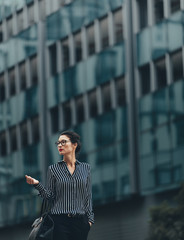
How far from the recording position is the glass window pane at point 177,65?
32.2 metres

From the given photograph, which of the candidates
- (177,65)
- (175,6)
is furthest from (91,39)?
(177,65)

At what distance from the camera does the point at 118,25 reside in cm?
3622

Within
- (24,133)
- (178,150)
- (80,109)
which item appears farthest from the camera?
(24,133)

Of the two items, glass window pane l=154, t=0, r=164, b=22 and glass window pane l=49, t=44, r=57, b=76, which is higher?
glass window pane l=49, t=44, r=57, b=76

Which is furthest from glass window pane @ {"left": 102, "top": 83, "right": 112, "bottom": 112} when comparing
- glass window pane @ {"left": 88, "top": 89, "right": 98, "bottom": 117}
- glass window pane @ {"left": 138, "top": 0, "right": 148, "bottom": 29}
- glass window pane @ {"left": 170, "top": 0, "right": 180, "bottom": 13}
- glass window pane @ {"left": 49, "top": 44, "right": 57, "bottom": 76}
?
glass window pane @ {"left": 49, "top": 44, "right": 57, "bottom": 76}

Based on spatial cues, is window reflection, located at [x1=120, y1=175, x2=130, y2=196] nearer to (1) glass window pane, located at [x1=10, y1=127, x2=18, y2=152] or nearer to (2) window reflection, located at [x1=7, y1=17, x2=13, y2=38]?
(1) glass window pane, located at [x1=10, y1=127, x2=18, y2=152]

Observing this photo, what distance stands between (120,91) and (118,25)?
2909 millimetres

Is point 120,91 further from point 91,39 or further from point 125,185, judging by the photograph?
point 125,185

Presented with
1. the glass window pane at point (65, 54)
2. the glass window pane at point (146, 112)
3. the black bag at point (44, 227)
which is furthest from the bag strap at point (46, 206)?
the glass window pane at point (65, 54)

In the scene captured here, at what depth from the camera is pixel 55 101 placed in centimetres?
4106

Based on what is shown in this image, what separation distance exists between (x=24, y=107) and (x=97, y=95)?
25.3 feet

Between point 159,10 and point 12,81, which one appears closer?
point 159,10

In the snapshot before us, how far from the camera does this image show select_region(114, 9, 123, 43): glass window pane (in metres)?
36.1

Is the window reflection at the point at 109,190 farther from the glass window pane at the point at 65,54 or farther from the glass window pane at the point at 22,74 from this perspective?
the glass window pane at the point at 22,74
